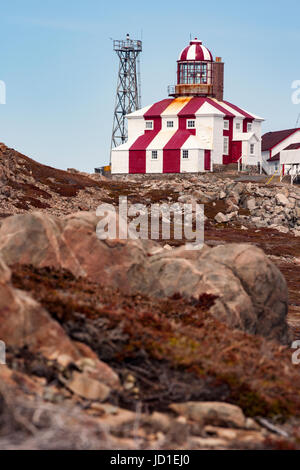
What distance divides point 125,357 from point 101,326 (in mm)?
828

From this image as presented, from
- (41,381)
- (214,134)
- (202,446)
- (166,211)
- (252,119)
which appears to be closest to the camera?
(202,446)

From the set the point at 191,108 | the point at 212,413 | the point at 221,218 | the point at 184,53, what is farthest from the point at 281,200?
the point at 212,413

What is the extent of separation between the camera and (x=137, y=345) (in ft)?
40.0

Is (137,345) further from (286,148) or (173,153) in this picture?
(286,148)

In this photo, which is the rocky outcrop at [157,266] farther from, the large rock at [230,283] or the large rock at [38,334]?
the large rock at [38,334]

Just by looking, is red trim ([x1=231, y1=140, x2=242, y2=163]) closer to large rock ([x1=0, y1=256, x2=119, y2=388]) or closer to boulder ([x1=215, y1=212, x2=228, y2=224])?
boulder ([x1=215, y1=212, x2=228, y2=224])

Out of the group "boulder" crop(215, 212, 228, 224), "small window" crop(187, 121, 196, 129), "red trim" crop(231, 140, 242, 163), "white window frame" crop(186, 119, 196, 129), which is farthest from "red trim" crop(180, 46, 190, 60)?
"boulder" crop(215, 212, 228, 224)

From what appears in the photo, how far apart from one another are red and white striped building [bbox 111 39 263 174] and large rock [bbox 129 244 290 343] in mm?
62746

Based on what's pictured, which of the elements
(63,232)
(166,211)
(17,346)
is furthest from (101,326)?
(166,211)

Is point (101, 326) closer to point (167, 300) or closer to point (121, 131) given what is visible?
point (167, 300)

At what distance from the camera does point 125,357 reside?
1198 cm

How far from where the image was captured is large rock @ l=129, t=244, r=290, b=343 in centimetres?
1662

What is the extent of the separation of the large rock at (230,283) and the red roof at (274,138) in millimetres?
78364

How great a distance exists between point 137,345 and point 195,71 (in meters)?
76.2
